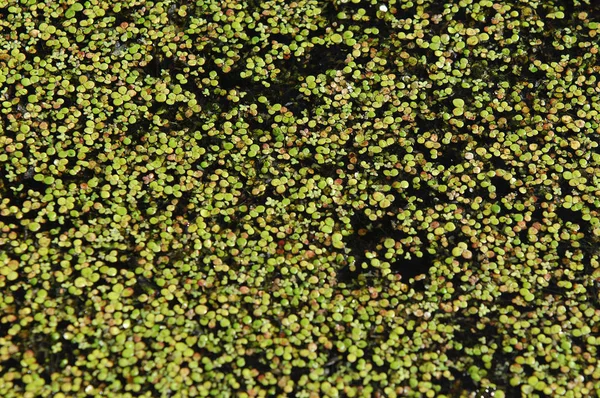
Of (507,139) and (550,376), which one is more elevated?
(507,139)

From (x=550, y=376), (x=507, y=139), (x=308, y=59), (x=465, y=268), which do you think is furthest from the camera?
(x=308, y=59)

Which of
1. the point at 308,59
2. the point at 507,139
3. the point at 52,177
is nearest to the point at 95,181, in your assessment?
the point at 52,177

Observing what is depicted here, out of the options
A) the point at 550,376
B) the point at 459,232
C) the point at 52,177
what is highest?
the point at 52,177

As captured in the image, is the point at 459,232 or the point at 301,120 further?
the point at 301,120

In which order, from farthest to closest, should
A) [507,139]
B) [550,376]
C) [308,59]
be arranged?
[308,59], [507,139], [550,376]

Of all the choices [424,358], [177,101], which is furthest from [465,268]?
[177,101]

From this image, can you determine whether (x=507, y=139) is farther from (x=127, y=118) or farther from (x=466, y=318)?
(x=127, y=118)
